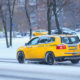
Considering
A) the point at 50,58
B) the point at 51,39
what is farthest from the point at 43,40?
the point at 50,58

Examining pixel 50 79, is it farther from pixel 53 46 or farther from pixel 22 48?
pixel 22 48

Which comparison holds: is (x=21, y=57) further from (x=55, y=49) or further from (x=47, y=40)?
(x=55, y=49)


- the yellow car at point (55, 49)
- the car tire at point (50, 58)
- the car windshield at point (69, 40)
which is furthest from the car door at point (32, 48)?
the car windshield at point (69, 40)

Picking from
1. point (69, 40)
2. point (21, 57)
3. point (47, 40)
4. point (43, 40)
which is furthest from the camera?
point (21, 57)

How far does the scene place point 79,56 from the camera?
A: 17688 mm

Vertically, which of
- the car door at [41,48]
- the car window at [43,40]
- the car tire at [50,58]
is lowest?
the car tire at [50,58]

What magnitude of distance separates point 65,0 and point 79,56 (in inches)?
570

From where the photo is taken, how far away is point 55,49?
1731 centimetres

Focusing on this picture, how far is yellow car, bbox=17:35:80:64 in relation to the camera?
17.2 meters

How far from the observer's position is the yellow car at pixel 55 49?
17.2 m

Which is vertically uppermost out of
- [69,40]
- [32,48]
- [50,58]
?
[69,40]

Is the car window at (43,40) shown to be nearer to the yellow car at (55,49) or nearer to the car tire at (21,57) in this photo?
the yellow car at (55,49)

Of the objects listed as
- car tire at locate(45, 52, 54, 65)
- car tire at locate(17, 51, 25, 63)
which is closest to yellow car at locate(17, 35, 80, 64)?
→ car tire at locate(45, 52, 54, 65)

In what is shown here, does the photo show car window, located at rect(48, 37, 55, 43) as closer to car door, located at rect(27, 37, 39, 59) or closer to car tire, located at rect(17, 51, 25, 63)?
car door, located at rect(27, 37, 39, 59)
